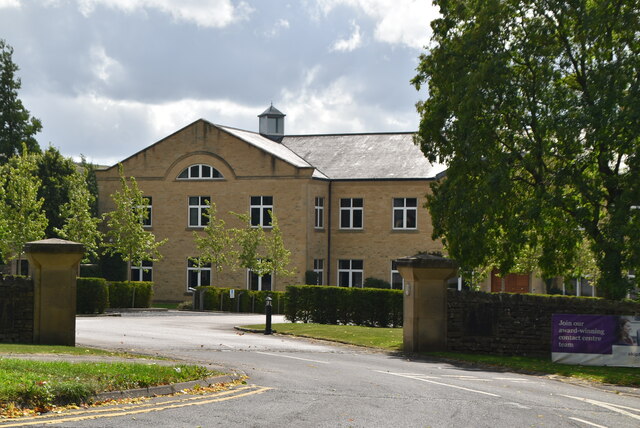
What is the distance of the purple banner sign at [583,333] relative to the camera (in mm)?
23453

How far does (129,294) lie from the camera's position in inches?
1834

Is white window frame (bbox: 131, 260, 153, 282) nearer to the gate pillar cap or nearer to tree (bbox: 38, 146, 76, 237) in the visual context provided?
tree (bbox: 38, 146, 76, 237)

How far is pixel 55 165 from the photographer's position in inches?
2331

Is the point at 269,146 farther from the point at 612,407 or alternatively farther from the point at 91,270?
the point at 612,407

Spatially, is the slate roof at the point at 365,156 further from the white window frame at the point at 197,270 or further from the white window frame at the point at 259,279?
the white window frame at the point at 197,270

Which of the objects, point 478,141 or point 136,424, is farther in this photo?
point 478,141

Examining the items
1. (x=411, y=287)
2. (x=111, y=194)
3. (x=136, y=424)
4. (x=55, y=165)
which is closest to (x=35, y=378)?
(x=136, y=424)

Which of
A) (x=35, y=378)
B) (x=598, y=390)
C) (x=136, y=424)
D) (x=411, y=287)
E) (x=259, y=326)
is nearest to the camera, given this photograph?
(x=136, y=424)

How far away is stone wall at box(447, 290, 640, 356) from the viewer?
83.1 feet

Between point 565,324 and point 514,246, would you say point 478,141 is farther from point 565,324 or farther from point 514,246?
point 565,324

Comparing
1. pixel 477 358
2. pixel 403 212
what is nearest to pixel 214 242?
pixel 403 212

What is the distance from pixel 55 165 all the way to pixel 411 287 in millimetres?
38160

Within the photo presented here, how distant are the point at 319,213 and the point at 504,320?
30.8 m

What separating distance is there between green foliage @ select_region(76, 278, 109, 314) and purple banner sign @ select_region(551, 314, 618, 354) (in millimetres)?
20966
